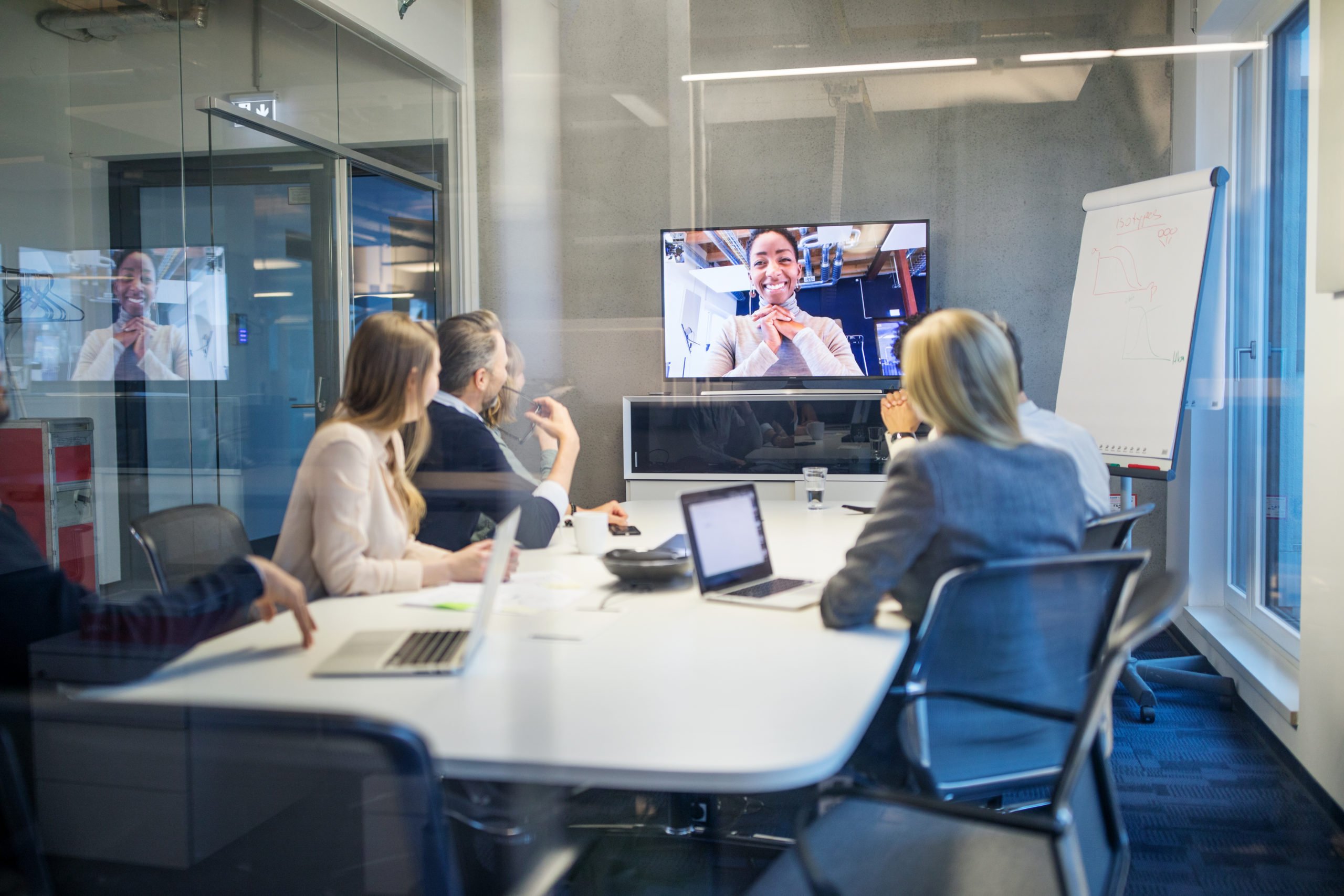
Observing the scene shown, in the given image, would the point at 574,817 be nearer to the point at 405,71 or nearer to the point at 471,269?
the point at 471,269

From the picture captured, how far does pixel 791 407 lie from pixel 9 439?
1922 millimetres

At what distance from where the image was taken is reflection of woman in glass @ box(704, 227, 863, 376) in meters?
2.24

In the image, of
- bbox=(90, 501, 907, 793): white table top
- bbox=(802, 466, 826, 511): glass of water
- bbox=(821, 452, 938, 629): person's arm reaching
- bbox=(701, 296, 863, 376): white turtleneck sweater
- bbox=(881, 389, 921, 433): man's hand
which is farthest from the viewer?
bbox=(802, 466, 826, 511): glass of water

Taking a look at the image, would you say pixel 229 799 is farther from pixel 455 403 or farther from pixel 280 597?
pixel 455 403

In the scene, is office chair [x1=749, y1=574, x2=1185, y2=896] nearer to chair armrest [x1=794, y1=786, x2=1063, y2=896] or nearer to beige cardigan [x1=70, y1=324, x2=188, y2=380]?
chair armrest [x1=794, y1=786, x2=1063, y2=896]

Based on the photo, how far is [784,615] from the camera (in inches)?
64.6

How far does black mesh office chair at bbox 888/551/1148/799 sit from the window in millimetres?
1699

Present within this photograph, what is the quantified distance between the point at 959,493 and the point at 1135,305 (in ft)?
8.14

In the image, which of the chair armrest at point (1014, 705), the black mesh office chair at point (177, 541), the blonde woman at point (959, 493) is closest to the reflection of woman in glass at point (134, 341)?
the black mesh office chair at point (177, 541)

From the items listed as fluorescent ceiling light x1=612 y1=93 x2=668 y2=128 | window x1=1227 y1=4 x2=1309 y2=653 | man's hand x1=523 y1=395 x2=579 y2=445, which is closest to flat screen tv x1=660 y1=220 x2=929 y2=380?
fluorescent ceiling light x1=612 y1=93 x2=668 y2=128

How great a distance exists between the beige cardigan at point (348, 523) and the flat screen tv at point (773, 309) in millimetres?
708

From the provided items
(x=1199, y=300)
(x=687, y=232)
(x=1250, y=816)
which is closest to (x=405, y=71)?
(x=687, y=232)

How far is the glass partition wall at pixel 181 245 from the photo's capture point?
82 centimetres

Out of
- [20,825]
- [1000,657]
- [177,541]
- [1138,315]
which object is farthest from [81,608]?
[1138,315]
